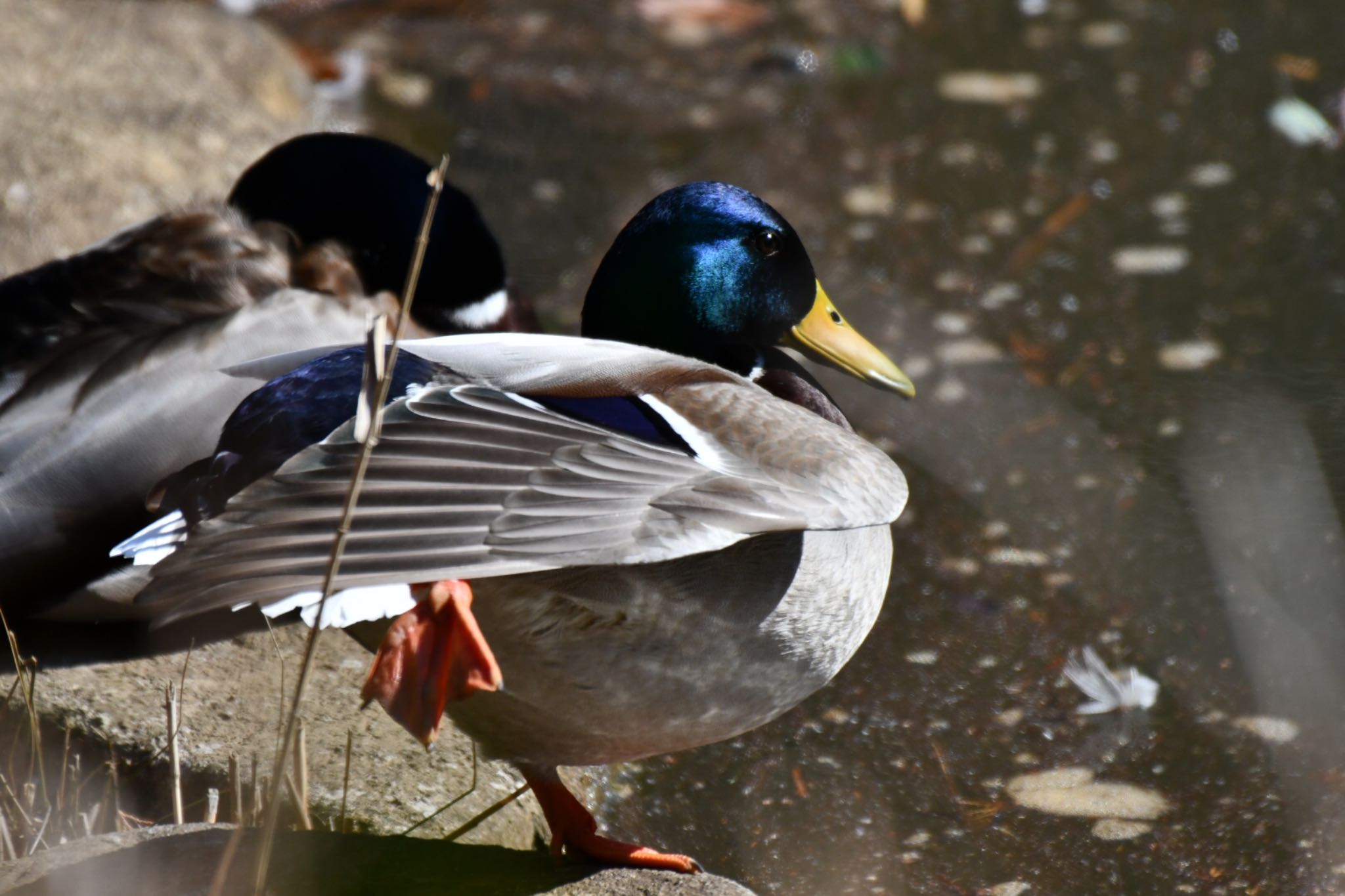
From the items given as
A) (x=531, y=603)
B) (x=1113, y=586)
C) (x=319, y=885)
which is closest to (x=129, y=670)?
(x=319, y=885)

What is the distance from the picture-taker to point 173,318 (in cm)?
264

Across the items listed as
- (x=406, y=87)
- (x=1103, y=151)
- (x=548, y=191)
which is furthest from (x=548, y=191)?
(x=1103, y=151)

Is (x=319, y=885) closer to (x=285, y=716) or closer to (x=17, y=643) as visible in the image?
(x=285, y=716)

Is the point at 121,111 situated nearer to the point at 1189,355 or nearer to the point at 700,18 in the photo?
the point at 700,18

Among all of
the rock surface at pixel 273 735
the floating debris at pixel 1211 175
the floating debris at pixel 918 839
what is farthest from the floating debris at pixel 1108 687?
the floating debris at pixel 1211 175

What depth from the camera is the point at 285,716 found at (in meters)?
2.44

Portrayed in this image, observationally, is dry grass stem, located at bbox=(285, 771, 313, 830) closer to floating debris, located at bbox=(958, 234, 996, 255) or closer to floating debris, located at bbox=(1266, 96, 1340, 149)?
floating debris, located at bbox=(958, 234, 996, 255)

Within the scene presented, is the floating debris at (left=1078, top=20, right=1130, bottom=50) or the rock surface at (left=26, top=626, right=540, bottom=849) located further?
the floating debris at (left=1078, top=20, right=1130, bottom=50)

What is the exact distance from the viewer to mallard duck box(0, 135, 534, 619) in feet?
8.13

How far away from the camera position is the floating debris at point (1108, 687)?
2641 millimetres

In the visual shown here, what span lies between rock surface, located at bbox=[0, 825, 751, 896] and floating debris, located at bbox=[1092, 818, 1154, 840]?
73 centimetres

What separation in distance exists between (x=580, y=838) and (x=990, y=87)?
3.14 metres

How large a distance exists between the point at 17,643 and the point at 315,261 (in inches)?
33.5

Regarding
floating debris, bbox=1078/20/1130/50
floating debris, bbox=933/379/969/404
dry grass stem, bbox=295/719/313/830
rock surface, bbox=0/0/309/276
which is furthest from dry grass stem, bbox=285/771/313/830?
floating debris, bbox=1078/20/1130/50
